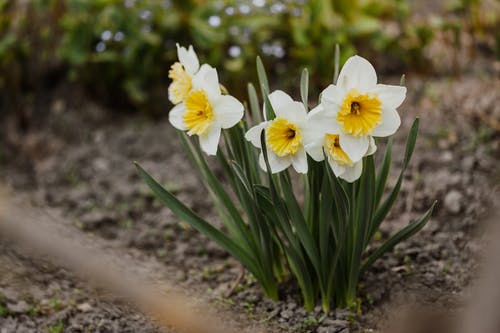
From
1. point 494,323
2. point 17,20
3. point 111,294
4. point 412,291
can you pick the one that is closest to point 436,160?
point 412,291

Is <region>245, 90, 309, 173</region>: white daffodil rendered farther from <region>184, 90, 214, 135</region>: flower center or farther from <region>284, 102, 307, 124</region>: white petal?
<region>184, 90, 214, 135</region>: flower center

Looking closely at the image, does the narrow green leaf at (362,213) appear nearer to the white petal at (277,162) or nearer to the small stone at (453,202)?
the white petal at (277,162)

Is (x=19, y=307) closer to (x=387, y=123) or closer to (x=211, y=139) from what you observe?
(x=211, y=139)

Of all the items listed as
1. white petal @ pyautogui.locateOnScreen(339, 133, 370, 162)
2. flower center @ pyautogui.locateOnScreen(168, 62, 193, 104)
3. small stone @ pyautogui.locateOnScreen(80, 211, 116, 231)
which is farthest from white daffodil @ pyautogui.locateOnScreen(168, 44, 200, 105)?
small stone @ pyautogui.locateOnScreen(80, 211, 116, 231)

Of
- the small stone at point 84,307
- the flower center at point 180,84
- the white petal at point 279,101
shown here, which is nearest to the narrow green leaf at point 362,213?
the white petal at point 279,101

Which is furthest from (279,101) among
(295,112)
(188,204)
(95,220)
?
(95,220)
